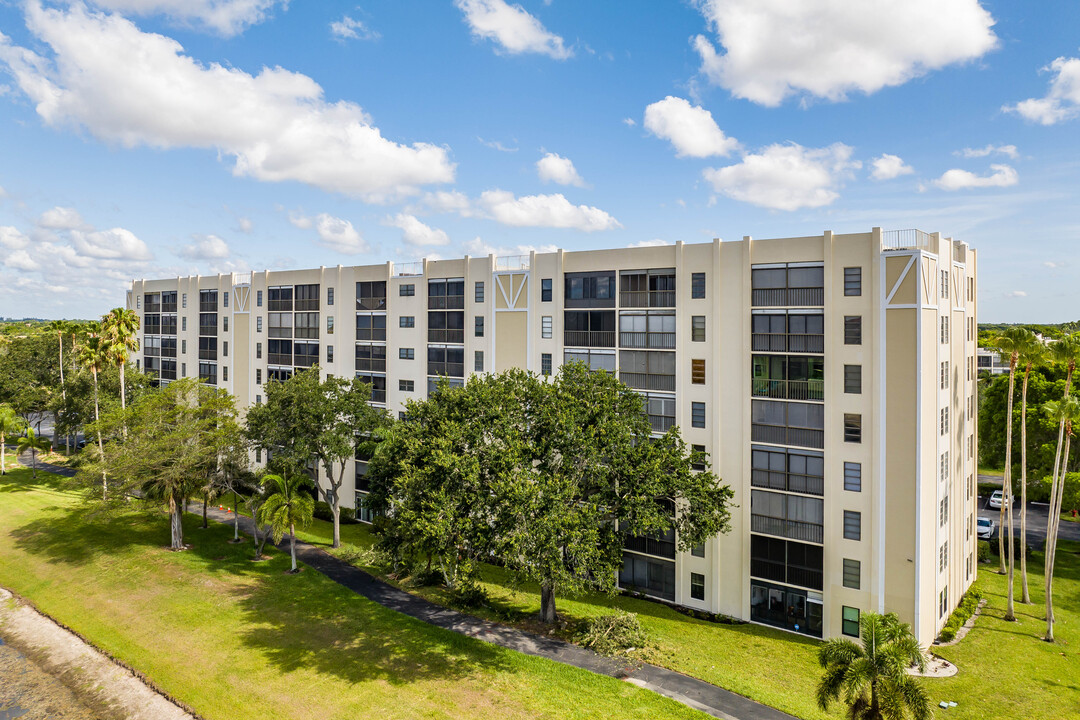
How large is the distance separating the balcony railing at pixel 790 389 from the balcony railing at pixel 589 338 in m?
9.97

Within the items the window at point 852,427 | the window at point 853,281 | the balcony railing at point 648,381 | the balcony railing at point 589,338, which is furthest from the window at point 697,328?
the window at point 852,427

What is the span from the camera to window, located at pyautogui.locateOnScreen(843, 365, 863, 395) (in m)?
33.0

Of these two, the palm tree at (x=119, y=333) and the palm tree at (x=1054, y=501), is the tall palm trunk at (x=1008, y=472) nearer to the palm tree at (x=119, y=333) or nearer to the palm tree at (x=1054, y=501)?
the palm tree at (x=1054, y=501)

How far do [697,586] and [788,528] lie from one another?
6.76 meters

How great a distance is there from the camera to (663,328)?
129 ft

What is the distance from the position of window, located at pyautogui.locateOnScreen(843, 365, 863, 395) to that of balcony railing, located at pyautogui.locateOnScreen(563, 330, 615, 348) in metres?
14.1

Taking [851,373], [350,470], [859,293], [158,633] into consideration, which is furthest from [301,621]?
[859,293]

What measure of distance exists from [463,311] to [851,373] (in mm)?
28729

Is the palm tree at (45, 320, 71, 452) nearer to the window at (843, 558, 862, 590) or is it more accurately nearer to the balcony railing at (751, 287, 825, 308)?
the balcony railing at (751, 287, 825, 308)

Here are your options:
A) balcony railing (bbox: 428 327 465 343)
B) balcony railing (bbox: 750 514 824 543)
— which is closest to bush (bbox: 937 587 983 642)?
balcony railing (bbox: 750 514 824 543)

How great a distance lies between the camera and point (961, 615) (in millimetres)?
37062

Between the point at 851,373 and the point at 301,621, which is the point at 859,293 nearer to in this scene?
the point at 851,373

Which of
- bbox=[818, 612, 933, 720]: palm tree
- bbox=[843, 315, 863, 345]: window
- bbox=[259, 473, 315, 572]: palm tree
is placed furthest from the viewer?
bbox=[259, 473, 315, 572]: palm tree

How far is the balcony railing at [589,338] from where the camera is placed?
4138 cm
